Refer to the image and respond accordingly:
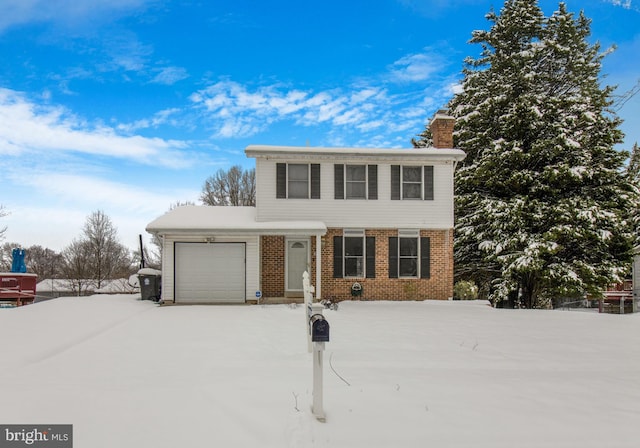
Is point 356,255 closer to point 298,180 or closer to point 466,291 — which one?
point 298,180

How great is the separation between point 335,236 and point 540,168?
9409 millimetres

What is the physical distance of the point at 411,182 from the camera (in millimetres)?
15328

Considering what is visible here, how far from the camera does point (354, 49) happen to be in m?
16.7

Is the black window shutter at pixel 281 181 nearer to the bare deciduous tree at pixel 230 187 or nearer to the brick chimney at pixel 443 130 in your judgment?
the brick chimney at pixel 443 130

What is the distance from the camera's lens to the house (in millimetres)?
14461

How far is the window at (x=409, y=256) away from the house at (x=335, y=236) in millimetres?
36

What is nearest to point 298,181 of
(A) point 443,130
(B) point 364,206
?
(B) point 364,206

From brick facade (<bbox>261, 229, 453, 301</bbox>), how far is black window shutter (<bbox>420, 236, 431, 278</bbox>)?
123mm

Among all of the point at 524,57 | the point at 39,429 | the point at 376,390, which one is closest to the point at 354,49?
the point at 524,57

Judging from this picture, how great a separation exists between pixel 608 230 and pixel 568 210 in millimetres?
Answer: 1879

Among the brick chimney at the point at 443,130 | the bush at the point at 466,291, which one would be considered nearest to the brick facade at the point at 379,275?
the bush at the point at 466,291

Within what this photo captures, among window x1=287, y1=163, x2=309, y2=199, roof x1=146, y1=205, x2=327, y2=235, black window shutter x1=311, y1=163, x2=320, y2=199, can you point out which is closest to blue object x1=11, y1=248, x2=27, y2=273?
roof x1=146, y1=205, x2=327, y2=235

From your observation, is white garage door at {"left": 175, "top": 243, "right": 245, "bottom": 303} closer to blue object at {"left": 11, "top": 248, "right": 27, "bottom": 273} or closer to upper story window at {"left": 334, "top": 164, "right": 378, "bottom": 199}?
upper story window at {"left": 334, "top": 164, "right": 378, "bottom": 199}

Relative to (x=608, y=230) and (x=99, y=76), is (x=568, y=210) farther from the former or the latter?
(x=99, y=76)
